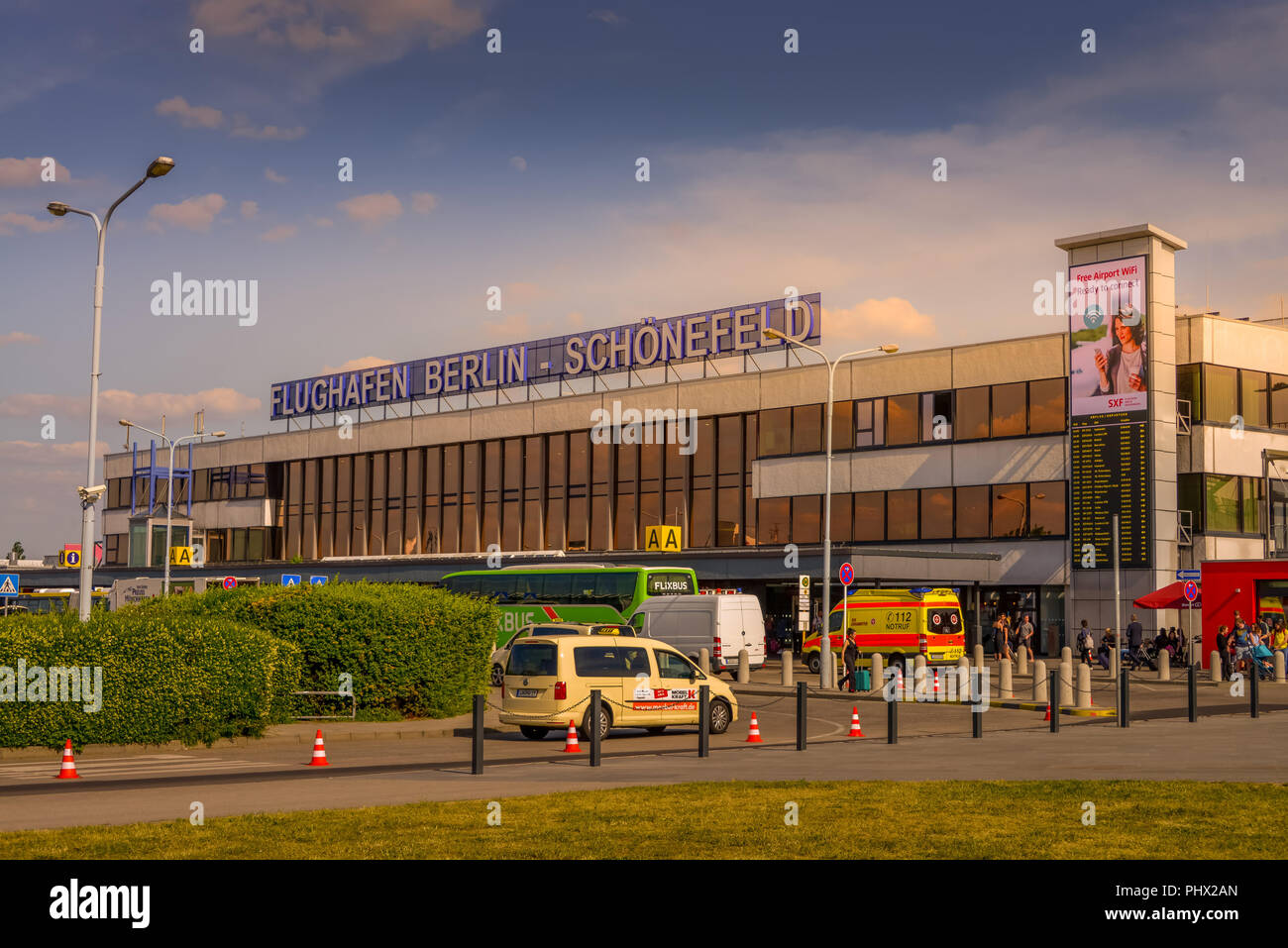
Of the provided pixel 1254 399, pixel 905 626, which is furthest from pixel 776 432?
pixel 905 626

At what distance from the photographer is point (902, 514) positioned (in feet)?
191

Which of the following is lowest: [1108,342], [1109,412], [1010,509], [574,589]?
[574,589]

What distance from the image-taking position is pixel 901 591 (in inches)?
1634

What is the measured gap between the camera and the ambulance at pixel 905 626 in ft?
132

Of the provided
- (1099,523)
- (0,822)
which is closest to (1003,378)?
(1099,523)

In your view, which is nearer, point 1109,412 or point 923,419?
point 1109,412

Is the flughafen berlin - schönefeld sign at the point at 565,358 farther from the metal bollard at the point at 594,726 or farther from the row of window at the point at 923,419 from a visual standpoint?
the metal bollard at the point at 594,726

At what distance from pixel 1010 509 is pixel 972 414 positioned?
4.26m

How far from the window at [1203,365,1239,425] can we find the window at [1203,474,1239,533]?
2.16 meters

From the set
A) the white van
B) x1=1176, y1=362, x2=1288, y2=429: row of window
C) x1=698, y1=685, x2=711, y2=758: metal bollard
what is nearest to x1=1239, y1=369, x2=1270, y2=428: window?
x1=1176, y1=362, x2=1288, y2=429: row of window

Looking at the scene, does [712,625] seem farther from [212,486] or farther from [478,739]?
[212,486]

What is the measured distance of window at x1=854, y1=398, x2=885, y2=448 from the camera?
5947 centimetres

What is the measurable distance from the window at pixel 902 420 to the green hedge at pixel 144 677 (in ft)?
132
